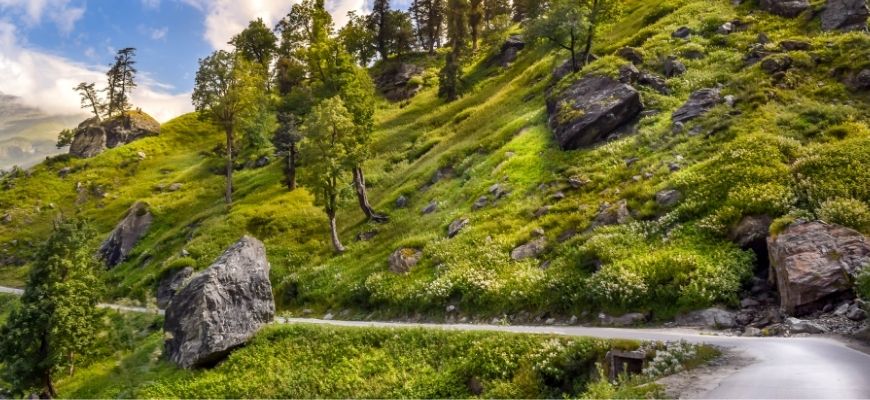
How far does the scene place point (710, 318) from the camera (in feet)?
53.5

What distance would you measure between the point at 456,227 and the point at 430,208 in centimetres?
628

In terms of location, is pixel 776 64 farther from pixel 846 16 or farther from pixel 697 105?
pixel 846 16

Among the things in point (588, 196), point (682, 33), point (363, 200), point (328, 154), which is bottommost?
point (588, 196)

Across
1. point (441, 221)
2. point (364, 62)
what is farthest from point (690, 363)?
point (364, 62)

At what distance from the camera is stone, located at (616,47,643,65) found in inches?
1607

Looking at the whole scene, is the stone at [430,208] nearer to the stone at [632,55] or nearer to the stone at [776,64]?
the stone at [632,55]

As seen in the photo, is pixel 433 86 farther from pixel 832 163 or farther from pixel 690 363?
pixel 690 363

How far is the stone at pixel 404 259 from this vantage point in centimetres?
2943

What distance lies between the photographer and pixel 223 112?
55.2 metres

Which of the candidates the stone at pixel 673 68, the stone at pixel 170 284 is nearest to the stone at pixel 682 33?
the stone at pixel 673 68

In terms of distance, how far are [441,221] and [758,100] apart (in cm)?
2083

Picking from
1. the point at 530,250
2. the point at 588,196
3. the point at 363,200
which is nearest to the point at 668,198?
the point at 588,196

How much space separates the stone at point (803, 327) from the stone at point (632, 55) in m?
30.4

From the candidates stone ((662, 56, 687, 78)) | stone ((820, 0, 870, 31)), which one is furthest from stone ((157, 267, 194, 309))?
stone ((820, 0, 870, 31))
